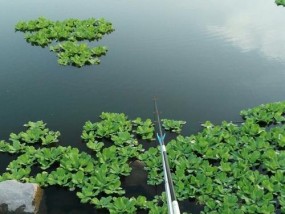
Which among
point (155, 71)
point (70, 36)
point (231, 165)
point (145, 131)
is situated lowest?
point (231, 165)

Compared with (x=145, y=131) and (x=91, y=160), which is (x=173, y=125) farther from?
(x=91, y=160)

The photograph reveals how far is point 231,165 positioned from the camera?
9.59 metres

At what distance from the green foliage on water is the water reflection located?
20.7 feet

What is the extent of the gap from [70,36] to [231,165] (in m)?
12.0

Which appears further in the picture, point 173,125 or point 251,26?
point 251,26

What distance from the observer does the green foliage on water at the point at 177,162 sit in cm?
862

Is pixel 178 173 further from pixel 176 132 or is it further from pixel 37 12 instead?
pixel 37 12

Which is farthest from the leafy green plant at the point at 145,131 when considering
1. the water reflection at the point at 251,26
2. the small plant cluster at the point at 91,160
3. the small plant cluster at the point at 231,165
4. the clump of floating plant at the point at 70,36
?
the water reflection at the point at 251,26

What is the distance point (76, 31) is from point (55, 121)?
26.3 ft

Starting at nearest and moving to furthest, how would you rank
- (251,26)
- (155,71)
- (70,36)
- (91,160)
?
(91,160)
(155,71)
(70,36)
(251,26)

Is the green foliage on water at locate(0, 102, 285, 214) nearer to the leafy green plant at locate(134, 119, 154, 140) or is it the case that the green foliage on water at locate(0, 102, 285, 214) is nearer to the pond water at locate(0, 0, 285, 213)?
the leafy green plant at locate(134, 119, 154, 140)

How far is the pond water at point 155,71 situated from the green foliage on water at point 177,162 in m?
0.56

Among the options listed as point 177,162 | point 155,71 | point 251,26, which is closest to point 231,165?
point 177,162

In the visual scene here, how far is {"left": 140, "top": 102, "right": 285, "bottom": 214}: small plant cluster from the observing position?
8484 mm
